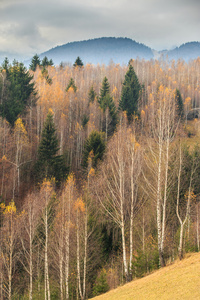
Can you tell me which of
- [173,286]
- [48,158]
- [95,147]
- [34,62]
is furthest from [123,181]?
[34,62]

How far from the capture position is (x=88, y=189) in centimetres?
2583

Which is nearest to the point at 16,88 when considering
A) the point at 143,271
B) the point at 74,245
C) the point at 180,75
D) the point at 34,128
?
the point at 34,128

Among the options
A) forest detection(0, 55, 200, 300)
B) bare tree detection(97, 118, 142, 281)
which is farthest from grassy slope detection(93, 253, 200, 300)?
bare tree detection(97, 118, 142, 281)

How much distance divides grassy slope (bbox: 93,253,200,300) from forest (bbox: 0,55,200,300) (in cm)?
214

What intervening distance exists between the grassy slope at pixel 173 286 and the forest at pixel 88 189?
214cm

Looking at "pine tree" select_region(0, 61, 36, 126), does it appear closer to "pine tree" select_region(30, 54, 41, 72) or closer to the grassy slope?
the grassy slope

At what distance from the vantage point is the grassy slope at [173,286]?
29.7 feet

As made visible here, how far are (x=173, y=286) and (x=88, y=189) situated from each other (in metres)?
16.6

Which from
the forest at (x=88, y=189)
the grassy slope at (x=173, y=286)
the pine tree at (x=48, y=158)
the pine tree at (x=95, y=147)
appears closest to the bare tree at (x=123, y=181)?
the forest at (x=88, y=189)

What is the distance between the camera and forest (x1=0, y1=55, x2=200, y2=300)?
15.9 meters

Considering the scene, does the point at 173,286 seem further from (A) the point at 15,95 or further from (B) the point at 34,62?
(B) the point at 34,62

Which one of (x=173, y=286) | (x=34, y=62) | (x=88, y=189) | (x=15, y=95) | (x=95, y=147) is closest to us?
(x=173, y=286)

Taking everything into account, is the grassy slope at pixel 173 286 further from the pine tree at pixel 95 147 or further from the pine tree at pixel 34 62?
the pine tree at pixel 34 62

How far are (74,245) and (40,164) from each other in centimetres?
1808
